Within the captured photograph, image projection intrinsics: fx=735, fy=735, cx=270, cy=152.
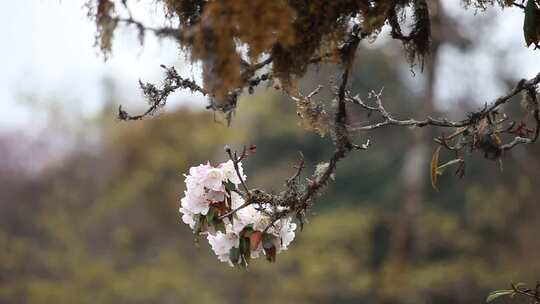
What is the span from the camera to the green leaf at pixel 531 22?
6.68 feet

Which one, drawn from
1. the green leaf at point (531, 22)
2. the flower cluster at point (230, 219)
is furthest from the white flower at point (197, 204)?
the green leaf at point (531, 22)

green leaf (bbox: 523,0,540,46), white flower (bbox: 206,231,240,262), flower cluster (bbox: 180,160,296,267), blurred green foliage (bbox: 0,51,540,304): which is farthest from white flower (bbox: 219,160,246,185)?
blurred green foliage (bbox: 0,51,540,304)

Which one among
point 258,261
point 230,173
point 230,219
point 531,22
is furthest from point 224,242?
point 258,261

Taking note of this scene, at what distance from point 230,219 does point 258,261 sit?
1019 centimetres

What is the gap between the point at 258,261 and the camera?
1207 centimetres

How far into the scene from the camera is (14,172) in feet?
42.4

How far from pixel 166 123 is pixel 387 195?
4.14m

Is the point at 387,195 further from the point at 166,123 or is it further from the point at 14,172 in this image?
the point at 14,172

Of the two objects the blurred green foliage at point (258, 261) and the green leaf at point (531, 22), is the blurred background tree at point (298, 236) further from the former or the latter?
the green leaf at point (531, 22)

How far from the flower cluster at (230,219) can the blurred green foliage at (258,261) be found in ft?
29.8

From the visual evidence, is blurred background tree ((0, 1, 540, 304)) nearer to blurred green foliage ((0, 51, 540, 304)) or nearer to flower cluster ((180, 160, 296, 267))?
blurred green foliage ((0, 51, 540, 304))

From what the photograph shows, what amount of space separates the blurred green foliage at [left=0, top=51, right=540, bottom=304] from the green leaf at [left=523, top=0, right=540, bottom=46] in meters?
9.06

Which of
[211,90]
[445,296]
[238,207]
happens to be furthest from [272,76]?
[445,296]

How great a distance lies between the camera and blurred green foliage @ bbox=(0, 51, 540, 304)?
1163 cm
